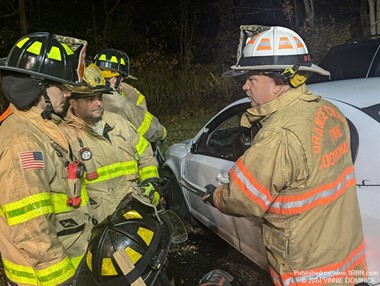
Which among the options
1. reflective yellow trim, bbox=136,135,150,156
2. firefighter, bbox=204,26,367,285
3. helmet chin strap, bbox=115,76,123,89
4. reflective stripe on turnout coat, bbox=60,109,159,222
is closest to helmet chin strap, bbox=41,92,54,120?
reflective stripe on turnout coat, bbox=60,109,159,222

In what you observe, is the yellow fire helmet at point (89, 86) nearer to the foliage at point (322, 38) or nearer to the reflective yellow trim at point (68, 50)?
the reflective yellow trim at point (68, 50)

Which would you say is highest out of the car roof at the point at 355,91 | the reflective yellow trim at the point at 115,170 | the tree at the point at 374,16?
the tree at the point at 374,16

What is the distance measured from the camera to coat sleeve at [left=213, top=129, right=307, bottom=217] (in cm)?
185

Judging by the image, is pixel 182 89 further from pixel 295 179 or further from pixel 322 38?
pixel 295 179

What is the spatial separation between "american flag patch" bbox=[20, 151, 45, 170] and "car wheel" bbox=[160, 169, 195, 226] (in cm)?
281

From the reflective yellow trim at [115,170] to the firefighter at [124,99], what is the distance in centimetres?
126

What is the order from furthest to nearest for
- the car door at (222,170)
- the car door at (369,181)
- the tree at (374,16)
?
1. the tree at (374,16)
2. the car door at (222,170)
3. the car door at (369,181)

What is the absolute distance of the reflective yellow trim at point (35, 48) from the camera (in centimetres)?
207

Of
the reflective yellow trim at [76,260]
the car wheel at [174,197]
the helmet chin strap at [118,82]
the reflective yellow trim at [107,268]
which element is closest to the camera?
the reflective yellow trim at [107,268]

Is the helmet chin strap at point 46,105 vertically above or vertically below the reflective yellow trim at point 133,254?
above

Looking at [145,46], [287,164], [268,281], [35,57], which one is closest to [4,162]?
[35,57]

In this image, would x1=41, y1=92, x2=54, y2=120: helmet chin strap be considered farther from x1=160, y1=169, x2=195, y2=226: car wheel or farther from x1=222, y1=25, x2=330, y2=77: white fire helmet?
x1=160, y1=169, x2=195, y2=226: car wheel

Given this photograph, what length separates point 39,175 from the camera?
6.11ft

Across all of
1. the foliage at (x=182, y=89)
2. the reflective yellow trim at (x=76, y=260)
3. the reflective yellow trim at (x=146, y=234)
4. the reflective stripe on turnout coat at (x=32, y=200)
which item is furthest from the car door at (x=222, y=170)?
the foliage at (x=182, y=89)
